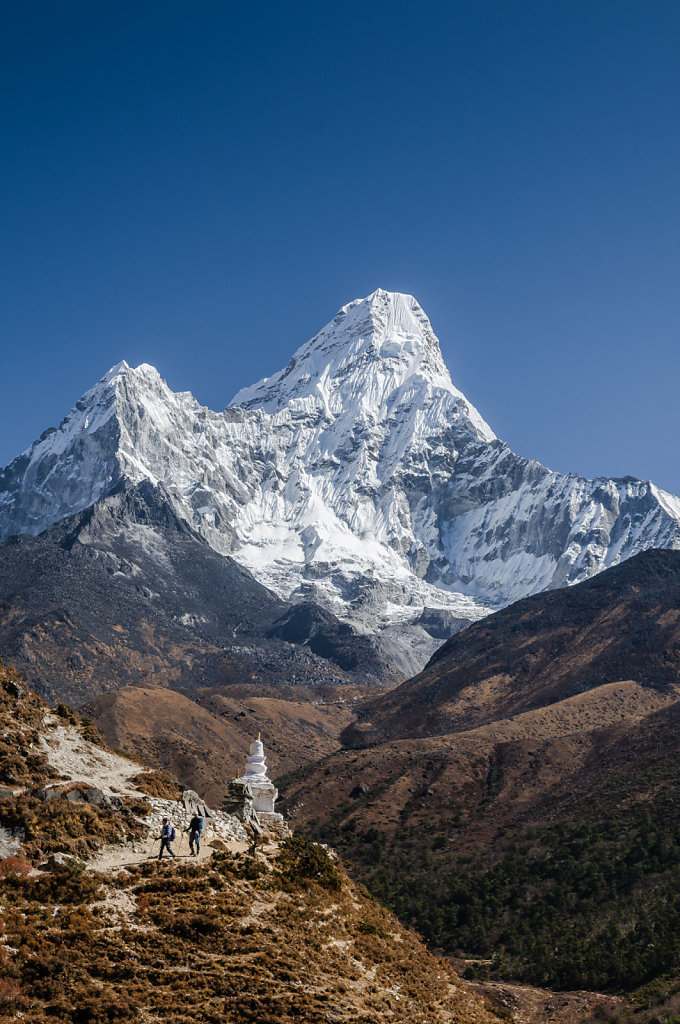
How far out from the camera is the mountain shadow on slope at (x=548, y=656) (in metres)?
135

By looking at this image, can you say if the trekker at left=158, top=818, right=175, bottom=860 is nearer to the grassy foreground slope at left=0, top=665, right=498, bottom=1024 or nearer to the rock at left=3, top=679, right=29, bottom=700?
the grassy foreground slope at left=0, top=665, right=498, bottom=1024

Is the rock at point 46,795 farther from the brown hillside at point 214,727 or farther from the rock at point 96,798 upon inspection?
the brown hillside at point 214,727

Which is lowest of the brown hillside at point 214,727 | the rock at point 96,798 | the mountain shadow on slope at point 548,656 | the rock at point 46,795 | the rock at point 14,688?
the rock at point 46,795

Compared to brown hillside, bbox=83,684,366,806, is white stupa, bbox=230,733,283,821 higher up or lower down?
lower down

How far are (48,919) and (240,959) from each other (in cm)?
417

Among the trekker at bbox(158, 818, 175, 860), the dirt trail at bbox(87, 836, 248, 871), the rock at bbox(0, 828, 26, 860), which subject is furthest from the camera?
the trekker at bbox(158, 818, 175, 860)

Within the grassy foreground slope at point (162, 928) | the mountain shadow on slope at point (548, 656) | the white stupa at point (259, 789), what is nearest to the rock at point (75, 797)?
the grassy foreground slope at point (162, 928)

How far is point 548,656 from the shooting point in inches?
5974

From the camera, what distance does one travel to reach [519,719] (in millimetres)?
115375

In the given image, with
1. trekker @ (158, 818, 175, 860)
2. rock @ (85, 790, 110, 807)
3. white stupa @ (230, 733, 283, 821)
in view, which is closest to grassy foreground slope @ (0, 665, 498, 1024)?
rock @ (85, 790, 110, 807)

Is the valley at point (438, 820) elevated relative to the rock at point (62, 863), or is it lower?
elevated

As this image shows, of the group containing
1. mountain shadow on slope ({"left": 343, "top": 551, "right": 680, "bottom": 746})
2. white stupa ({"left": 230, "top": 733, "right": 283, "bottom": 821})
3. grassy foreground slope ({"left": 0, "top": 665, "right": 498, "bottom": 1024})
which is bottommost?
grassy foreground slope ({"left": 0, "top": 665, "right": 498, "bottom": 1024})

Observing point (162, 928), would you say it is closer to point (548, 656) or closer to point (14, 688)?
point (14, 688)

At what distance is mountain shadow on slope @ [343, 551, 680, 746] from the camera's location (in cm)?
13500
